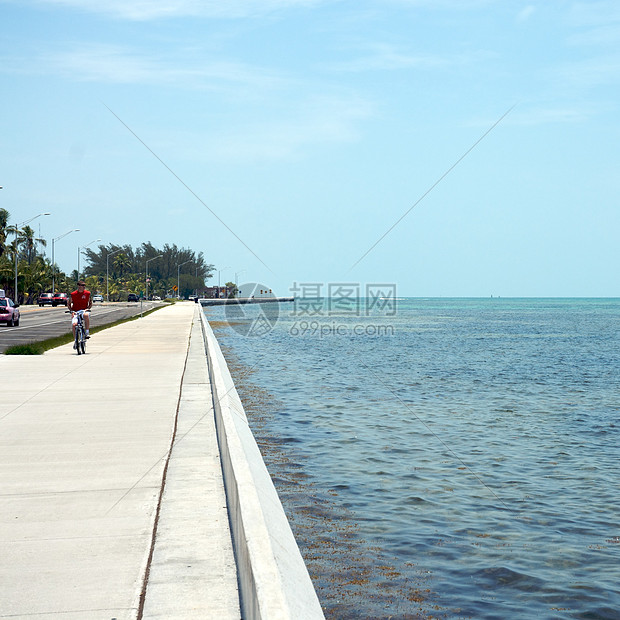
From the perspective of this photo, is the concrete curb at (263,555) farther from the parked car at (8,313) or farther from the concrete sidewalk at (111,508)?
the parked car at (8,313)

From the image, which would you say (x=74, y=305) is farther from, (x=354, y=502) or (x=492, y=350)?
(x=492, y=350)

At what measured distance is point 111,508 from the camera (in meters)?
6.60

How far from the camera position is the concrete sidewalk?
4773 millimetres

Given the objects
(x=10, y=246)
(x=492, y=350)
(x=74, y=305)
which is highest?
(x=10, y=246)

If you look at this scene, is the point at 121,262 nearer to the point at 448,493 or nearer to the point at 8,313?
the point at 8,313

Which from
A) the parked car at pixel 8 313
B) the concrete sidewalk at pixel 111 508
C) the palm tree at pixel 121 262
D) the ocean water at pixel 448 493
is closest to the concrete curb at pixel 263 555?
the concrete sidewalk at pixel 111 508

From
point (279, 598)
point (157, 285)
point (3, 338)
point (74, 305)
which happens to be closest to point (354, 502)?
point (279, 598)

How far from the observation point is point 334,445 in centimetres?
1323

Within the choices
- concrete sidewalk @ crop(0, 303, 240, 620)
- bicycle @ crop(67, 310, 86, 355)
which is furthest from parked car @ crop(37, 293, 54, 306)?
concrete sidewalk @ crop(0, 303, 240, 620)

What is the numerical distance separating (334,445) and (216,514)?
22.8ft

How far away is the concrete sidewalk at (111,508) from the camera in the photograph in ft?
15.7

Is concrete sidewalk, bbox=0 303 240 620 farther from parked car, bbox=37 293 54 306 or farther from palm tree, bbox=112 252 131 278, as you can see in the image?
palm tree, bbox=112 252 131 278

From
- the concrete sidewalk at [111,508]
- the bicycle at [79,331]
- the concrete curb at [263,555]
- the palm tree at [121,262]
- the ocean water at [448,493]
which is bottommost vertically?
the ocean water at [448,493]

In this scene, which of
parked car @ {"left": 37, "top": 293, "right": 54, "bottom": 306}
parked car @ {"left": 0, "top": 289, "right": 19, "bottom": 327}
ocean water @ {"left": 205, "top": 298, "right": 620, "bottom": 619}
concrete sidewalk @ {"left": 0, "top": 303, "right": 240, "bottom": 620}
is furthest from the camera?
parked car @ {"left": 37, "top": 293, "right": 54, "bottom": 306}
